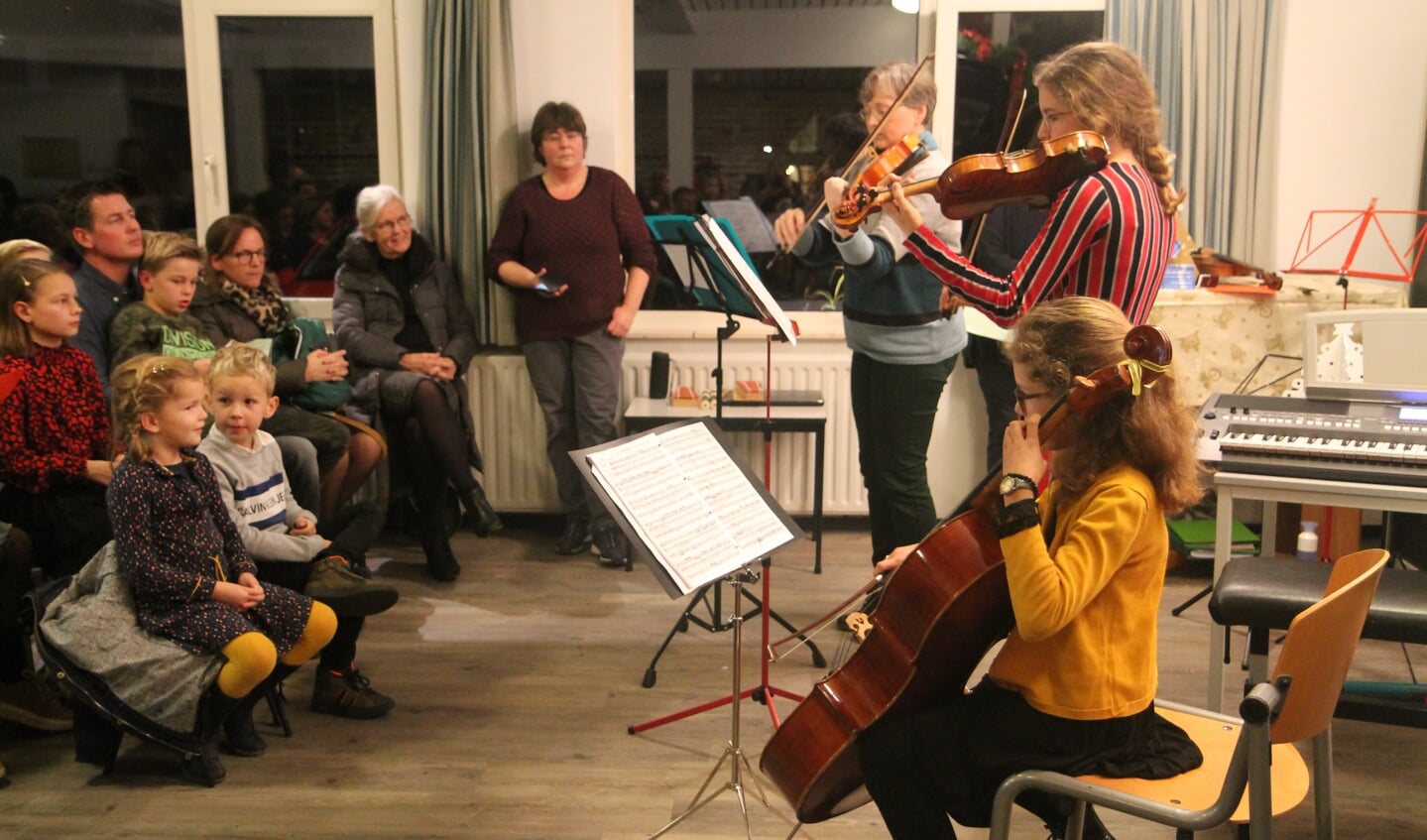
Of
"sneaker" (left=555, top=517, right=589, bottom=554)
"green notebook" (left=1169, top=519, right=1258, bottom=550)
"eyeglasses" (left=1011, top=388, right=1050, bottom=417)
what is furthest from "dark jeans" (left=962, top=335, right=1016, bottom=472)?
"eyeglasses" (left=1011, top=388, right=1050, bottom=417)

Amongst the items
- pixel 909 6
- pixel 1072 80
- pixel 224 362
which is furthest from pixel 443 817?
pixel 909 6

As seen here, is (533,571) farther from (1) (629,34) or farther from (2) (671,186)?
(1) (629,34)

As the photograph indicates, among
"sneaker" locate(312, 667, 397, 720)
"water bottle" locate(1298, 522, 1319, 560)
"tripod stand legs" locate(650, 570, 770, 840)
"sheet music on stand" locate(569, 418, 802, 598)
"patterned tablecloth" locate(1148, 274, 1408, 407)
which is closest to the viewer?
"sheet music on stand" locate(569, 418, 802, 598)

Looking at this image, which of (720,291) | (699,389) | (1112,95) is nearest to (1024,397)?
(1112,95)

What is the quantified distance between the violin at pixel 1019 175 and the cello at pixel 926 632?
573 millimetres

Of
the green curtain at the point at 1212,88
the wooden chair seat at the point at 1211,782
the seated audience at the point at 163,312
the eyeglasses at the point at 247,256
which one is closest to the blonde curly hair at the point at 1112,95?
the wooden chair seat at the point at 1211,782

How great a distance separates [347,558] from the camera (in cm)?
292

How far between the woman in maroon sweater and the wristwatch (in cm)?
253

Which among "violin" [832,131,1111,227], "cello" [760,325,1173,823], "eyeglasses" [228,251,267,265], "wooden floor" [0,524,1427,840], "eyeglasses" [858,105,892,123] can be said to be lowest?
"wooden floor" [0,524,1427,840]

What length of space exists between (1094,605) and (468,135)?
3.13m

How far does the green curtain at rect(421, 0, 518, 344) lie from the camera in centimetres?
405

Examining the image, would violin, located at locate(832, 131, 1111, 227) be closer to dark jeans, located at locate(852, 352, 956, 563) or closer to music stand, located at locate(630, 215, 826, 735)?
music stand, located at locate(630, 215, 826, 735)

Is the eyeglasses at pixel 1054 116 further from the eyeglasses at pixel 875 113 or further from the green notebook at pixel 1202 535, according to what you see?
the green notebook at pixel 1202 535

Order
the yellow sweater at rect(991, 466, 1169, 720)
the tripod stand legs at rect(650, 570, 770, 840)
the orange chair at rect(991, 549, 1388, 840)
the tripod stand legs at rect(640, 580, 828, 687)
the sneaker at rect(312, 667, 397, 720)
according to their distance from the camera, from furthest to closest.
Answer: the tripod stand legs at rect(640, 580, 828, 687) → the sneaker at rect(312, 667, 397, 720) → the tripod stand legs at rect(650, 570, 770, 840) → the yellow sweater at rect(991, 466, 1169, 720) → the orange chair at rect(991, 549, 1388, 840)
